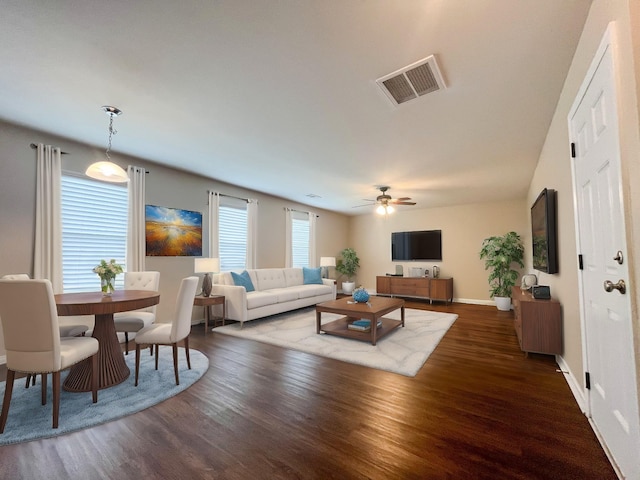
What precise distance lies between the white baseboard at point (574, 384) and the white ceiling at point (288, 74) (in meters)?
2.43

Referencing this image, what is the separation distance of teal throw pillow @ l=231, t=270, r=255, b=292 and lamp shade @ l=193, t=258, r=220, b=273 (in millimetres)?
498

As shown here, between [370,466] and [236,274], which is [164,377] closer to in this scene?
[370,466]

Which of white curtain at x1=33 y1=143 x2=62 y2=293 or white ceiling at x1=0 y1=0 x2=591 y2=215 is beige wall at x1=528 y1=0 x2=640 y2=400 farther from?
white curtain at x1=33 y1=143 x2=62 y2=293

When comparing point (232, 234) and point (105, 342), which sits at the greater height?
point (232, 234)

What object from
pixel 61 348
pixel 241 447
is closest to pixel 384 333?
pixel 241 447

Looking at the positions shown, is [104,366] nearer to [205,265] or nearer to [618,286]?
[205,265]

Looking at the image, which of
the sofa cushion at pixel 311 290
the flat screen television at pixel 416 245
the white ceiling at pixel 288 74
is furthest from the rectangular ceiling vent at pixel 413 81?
the flat screen television at pixel 416 245

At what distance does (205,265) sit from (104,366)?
2066 mm

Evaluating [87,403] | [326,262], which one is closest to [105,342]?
[87,403]

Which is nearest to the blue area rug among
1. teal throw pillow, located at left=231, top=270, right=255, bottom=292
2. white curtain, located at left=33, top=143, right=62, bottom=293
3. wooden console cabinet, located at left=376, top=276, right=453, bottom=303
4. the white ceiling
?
white curtain, located at left=33, top=143, right=62, bottom=293

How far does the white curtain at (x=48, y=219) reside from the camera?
10.4 feet

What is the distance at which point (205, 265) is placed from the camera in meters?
4.43

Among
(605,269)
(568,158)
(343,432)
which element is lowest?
(343,432)

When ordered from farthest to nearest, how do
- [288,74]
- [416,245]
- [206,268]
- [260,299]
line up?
[416,245] → [260,299] → [206,268] → [288,74]
